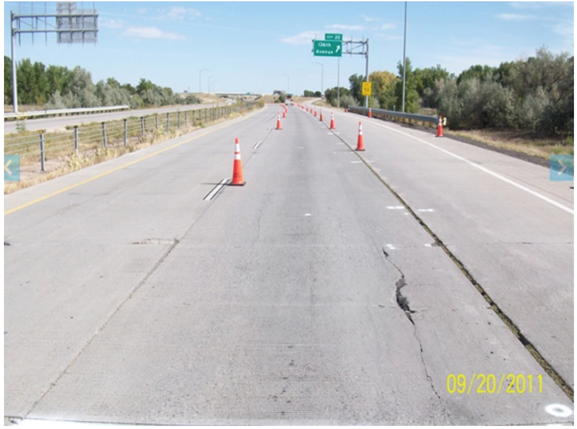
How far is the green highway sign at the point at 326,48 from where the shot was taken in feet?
221

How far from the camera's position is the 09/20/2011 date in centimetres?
479

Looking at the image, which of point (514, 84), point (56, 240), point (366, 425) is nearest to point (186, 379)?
point (366, 425)

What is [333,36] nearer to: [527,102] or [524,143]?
[527,102]

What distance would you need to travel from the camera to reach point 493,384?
488cm

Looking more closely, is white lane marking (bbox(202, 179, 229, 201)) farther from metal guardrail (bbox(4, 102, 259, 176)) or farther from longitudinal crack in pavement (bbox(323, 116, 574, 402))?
metal guardrail (bbox(4, 102, 259, 176))

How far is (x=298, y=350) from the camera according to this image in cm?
550

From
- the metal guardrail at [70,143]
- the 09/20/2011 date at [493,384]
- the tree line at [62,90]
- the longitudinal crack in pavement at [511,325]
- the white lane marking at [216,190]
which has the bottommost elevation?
the 09/20/2011 date at [493,384]

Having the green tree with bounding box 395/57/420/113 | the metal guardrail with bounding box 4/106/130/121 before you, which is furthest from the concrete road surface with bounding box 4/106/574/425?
the green tree with bounding box 395/57/420/113

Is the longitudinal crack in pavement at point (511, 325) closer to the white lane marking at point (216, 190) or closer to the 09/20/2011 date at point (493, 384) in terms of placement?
the 09/20/2011 date at point (493, 384)

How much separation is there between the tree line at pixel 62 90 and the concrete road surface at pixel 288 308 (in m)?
69.7

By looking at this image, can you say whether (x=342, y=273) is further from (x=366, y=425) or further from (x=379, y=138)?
(x=379, y=138)

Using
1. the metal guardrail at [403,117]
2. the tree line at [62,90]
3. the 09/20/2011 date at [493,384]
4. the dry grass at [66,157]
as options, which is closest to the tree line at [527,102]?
the metal guardrail at [403,117]

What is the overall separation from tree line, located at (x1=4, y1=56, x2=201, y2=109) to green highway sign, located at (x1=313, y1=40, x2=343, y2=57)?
3009 cm

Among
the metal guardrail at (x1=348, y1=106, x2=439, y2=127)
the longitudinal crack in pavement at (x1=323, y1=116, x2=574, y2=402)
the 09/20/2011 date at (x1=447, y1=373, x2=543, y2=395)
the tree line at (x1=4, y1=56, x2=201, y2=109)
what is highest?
the tree line at (x1=4, y1=56, x2=201, y2=109)
